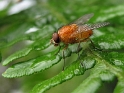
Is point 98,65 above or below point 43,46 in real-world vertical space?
below

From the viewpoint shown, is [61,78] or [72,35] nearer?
[61,78]

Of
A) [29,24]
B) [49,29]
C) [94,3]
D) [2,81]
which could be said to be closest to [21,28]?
[29,24]

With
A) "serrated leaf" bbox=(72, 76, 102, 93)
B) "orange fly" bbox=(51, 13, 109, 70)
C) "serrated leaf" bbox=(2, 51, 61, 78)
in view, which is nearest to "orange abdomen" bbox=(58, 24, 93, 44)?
"orange fly" bbox=(51, 13, 109, 70)

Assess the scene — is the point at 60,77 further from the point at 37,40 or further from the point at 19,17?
the point at 19,17

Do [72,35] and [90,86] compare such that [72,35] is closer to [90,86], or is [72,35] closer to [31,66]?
[31,66]

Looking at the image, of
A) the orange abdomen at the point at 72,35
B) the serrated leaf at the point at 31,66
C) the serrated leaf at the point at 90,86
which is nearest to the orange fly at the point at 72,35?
the orange abdomen at the point at 72,35

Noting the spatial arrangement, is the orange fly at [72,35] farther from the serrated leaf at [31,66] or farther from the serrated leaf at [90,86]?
the serrated leaf at [90,86]

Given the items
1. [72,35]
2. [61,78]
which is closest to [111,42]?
[72,35]
